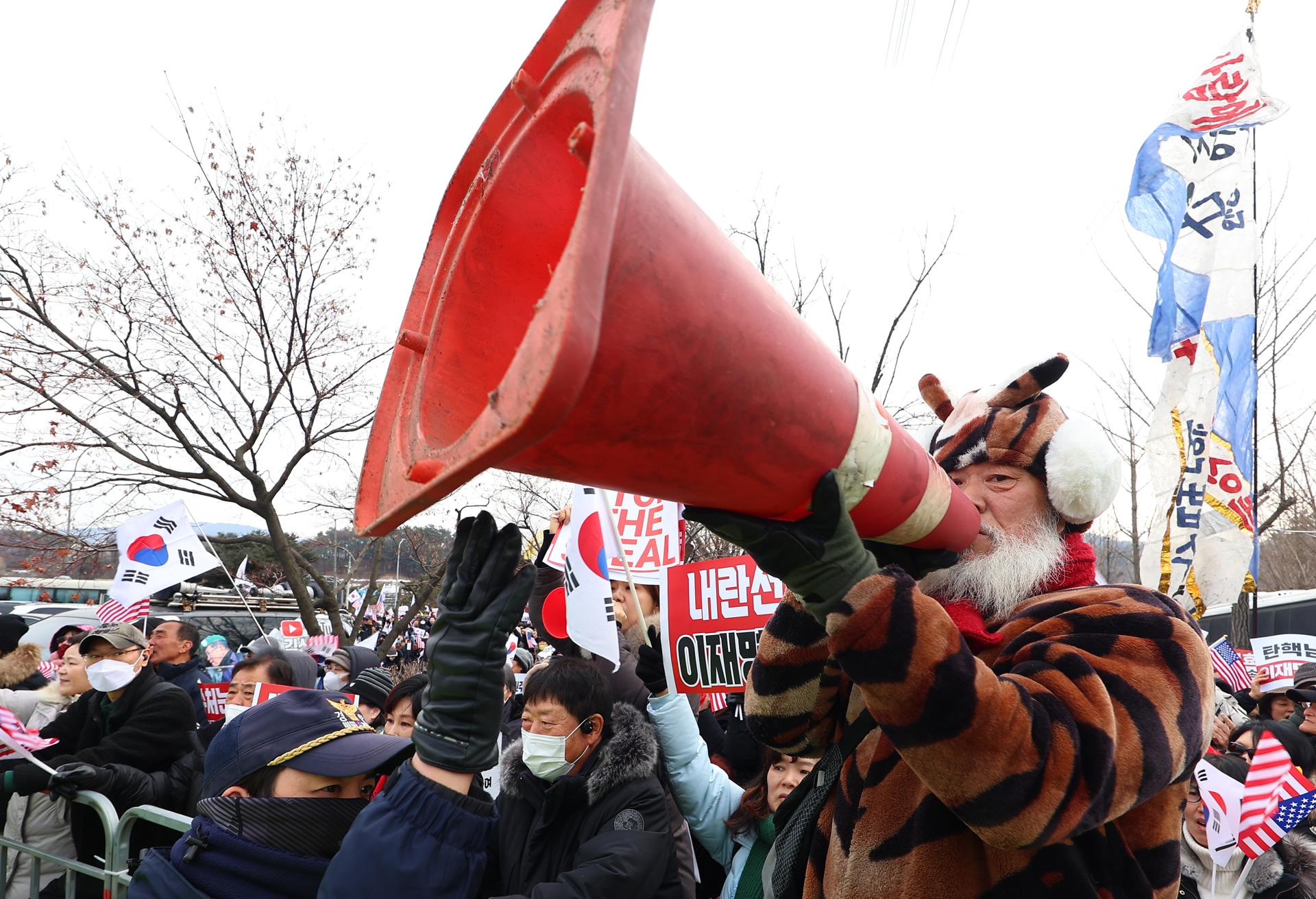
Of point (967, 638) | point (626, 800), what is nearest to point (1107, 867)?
point (967, 638)

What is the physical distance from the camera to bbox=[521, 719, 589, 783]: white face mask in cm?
301

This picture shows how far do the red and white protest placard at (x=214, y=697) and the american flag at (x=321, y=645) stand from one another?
8.67 feet

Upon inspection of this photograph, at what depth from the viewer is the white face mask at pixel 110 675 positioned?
4.58 m

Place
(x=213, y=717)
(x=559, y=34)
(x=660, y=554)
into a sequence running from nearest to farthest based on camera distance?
(x=559, y=34)
(x=660, y=554)
(x=213, y=717)

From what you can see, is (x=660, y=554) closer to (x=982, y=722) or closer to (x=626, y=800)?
(x=626, y=800)

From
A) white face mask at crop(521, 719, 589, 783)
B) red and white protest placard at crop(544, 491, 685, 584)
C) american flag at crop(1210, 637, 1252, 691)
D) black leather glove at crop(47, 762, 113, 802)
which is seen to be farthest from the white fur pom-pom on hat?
american flag at crop(1210, 637, 1252, 691)

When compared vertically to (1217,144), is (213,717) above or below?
below

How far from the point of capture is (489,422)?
0.87m

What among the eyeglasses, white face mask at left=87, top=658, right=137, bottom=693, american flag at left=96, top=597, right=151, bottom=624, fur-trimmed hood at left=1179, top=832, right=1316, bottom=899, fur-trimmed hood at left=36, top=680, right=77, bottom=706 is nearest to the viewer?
fur-trimmed hood at left=1179, top=832, right=1316, bottom=899

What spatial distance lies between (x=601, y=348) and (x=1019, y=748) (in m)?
0.83

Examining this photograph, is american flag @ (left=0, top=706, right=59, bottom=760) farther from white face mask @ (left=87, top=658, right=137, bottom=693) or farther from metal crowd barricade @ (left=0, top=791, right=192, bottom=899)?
white face mask @ (left=87, top=658, right=137, bottom=693)

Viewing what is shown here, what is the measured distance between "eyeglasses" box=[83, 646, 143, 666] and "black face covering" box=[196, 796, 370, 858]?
3.14 meters

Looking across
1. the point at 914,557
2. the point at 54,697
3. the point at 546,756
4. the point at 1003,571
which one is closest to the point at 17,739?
the point at 54,697

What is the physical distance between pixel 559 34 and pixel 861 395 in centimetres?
65
